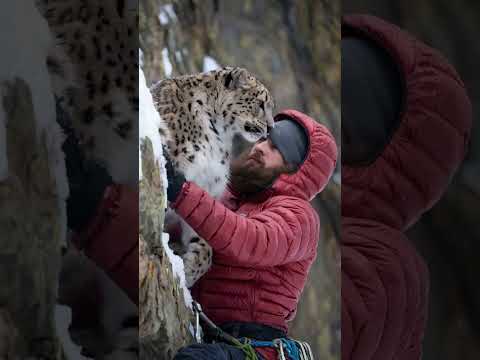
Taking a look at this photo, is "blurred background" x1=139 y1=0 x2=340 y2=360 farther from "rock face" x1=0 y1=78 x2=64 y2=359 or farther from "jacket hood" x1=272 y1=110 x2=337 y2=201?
"rock face" x1=0 y1=78 x2=64 y2=359

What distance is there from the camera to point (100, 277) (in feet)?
5.25

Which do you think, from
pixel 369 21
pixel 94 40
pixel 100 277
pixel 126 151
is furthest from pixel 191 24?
pixel 369 21

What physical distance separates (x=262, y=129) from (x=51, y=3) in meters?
0.54

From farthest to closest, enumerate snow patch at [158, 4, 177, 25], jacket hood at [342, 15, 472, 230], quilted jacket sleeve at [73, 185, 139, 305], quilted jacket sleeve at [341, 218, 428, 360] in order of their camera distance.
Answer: jacket hood at [342, 15, 472, 230] < quilted jacket sleeve at [341, 218, 428, 360] < snow patch at [158, 4, 177, 25] < quilted jacket sleeve at [73, 185, 139, 305]

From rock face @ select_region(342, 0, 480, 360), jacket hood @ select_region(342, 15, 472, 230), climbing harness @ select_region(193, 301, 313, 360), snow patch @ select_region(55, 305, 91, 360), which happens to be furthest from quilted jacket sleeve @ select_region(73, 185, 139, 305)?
rock face @ select_region(342, 0, 480, 360)

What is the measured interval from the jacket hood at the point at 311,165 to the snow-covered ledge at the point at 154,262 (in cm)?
40

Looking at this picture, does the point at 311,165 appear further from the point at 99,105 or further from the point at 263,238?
the point at 99,105

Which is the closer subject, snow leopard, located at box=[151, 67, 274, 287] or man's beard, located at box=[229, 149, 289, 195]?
snow leopard, located at box=[151, 67, 274, 287]

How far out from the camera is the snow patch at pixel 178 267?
65.2 inches

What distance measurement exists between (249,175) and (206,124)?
0.60 feet

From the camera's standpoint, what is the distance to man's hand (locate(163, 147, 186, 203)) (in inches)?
66.1

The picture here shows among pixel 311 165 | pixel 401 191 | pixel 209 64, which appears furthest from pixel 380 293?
pixel 209 64

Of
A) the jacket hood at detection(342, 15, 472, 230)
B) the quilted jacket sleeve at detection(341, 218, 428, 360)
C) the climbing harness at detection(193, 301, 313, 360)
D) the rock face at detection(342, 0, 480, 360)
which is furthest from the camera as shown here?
the rock face at detection(342, 0, 480, 360)

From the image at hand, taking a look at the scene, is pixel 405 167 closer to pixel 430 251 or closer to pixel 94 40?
pixel 430 251
